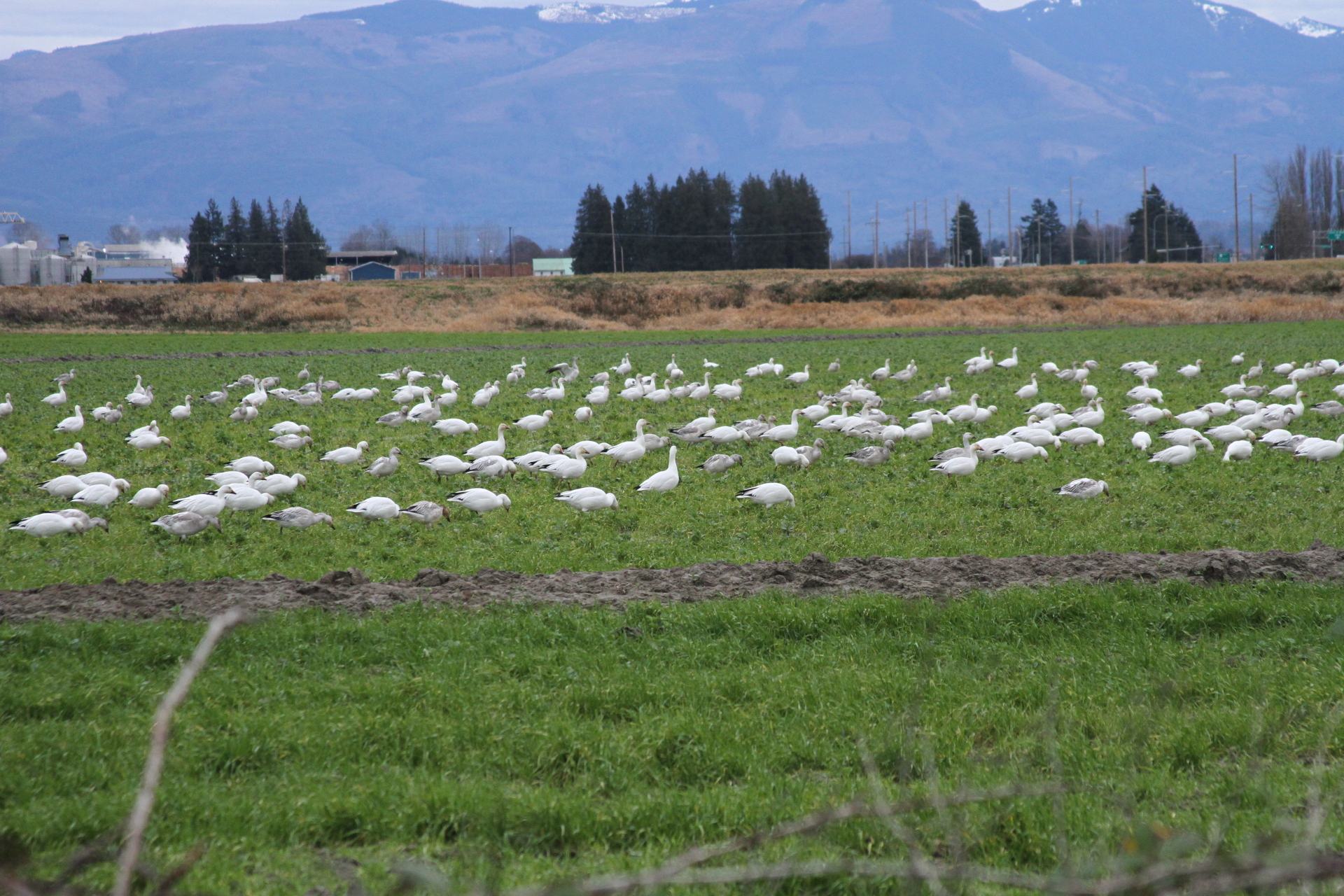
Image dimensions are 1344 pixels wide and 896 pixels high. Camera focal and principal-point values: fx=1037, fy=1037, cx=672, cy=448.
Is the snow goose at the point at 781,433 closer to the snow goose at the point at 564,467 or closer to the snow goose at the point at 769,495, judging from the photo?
the snow goose at the point at 564,467

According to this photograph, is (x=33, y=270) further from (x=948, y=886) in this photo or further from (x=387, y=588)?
(x=948, y=886)

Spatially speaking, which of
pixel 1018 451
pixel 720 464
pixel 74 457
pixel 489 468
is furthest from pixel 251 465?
pixel 1018 451

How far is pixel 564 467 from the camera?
15883mm

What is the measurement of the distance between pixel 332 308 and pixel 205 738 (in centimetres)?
6680

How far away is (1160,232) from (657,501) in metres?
123

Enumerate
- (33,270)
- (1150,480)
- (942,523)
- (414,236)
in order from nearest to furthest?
(942,523) < (1150,480) < (33,270) < (414,236)

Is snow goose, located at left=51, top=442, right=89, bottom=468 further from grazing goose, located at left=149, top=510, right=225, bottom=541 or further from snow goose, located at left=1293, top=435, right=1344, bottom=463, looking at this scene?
snow goose, located at left=1293, top=435, right=1344, bottom=463

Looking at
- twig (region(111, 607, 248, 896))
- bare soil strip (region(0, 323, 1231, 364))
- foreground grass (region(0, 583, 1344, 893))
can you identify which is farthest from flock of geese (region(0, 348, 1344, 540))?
bare soil strip (region(0, 323, 1231, 364))

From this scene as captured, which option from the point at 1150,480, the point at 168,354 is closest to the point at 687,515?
the point at 1150,480

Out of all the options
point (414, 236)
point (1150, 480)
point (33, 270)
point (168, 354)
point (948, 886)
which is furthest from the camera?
point (414, 236)

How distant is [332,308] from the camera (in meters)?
69.2

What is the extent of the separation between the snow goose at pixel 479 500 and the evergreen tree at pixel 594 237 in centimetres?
9579

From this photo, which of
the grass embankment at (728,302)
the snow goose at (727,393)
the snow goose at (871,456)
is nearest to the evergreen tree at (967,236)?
the grass embankment at (728,302)

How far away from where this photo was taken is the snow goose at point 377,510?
42.8ft
